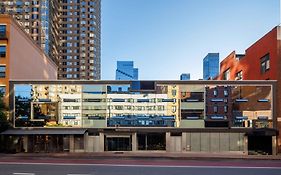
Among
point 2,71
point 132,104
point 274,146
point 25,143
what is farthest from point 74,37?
point 274,146

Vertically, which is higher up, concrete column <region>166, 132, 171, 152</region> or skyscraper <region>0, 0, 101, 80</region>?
skyscraper <region>0, 0, 101, 80</region>

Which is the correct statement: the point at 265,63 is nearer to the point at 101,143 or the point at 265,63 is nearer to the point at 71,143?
the point at 101,143

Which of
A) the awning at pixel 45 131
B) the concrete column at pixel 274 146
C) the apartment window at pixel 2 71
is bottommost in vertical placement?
the concrete column at pixel 274 146

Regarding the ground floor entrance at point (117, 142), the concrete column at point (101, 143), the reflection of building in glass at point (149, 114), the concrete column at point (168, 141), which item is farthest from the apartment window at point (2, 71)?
the concrete column at point (168, 141)

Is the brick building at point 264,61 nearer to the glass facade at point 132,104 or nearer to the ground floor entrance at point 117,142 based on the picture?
the glass facade at point 132,104

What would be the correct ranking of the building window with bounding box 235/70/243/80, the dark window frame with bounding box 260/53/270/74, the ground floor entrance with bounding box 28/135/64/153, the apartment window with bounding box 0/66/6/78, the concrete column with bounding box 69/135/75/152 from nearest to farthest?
the concrete column with bounding box 69/135/75/152 < the ground floor entrance with bounding box 28/135/64/153 < the apartment window with bounding box 0/66/6/78 < the dark window frame with bounding box 260/53/270/74 < the building window with bounding box 235/70/243/80

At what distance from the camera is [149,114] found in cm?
4081

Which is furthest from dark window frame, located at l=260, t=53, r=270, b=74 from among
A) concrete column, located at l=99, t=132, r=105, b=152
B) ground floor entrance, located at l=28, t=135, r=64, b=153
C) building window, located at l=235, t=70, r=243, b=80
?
ground floor entrance, located at l=28, t=135, r=64, b=153

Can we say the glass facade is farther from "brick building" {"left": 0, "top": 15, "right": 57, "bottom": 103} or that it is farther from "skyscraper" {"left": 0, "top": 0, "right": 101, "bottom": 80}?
"skyscraper" {"left": 0, "top": 0, "right": 101, "bottom": 80}

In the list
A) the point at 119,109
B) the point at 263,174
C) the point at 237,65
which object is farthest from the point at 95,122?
the point at 237,65

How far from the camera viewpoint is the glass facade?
40.4 m

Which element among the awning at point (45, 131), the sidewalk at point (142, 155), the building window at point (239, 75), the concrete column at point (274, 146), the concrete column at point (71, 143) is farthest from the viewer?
the building window at point (239, 75)

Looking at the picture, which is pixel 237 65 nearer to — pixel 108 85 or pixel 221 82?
pixel 221 82

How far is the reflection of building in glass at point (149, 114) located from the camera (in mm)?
40188
